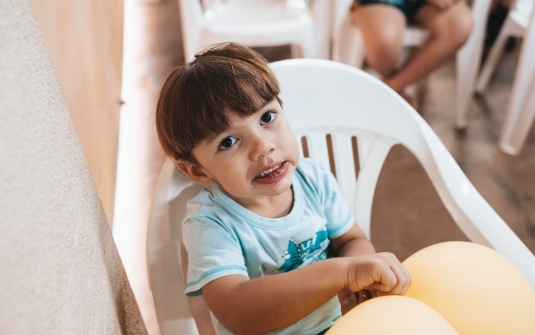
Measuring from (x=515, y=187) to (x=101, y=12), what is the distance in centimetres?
193

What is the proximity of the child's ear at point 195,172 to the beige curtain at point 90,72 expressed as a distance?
74 cm

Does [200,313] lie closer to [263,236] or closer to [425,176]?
[263,236]

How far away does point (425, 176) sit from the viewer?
6.36 ft

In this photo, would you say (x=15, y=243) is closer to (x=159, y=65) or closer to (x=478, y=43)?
(x=478, y=43)

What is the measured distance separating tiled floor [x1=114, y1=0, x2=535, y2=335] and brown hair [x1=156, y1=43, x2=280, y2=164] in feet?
2.86

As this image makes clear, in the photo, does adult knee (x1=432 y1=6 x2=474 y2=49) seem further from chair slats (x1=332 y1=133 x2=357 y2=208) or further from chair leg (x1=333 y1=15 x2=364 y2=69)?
chair slats (x1=332 y1=133 x2=357 y2=208)

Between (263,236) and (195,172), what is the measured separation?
6.1 inches

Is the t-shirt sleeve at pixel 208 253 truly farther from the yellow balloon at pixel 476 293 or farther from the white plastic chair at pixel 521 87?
the white plastic chair at pixel 521 87

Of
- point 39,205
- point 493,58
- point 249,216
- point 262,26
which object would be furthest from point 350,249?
point 493,58

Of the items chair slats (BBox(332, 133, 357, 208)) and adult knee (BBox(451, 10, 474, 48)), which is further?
adult knee (BBox(451, 10, 474, 48))

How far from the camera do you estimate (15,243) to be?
1.00 feet

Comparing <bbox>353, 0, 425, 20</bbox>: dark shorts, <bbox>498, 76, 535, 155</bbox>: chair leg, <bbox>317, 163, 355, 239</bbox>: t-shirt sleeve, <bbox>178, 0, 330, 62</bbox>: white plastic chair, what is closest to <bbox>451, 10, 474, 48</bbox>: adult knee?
<bbox>353, 0, 425, 20</bbox>: dark shorts

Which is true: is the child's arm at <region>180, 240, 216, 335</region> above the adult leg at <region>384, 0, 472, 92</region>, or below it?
above

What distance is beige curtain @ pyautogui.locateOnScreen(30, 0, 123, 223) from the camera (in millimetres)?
1429
